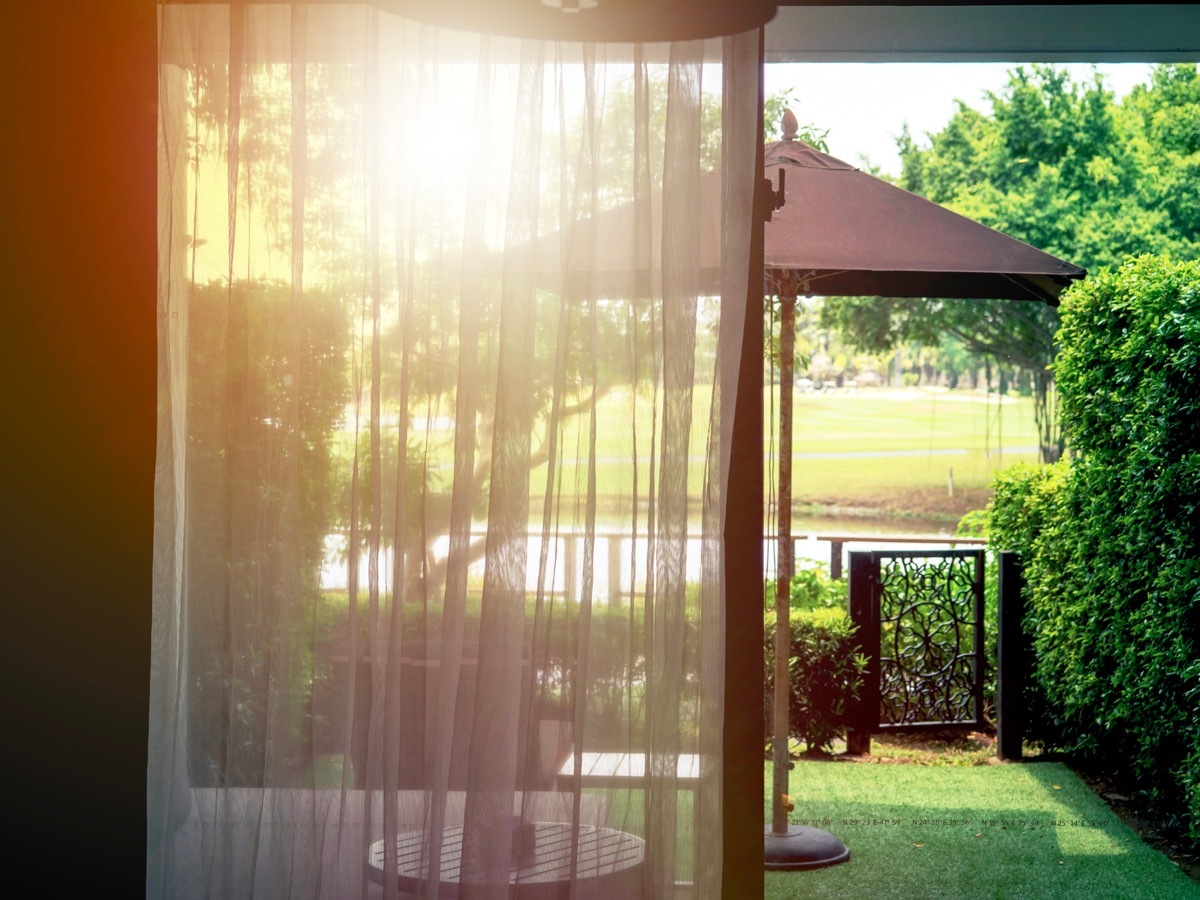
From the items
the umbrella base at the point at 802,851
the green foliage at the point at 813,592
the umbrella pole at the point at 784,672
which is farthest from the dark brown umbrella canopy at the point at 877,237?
the green foliage at the point at 813,592

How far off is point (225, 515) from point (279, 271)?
0.50 m

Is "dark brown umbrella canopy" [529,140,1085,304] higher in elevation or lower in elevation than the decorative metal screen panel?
higher

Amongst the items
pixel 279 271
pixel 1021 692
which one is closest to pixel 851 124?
pixel 1021 692

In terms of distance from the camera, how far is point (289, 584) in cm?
224

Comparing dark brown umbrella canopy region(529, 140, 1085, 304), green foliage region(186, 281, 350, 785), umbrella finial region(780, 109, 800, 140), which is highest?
umbrella finial region(780, 109, 800, 140)

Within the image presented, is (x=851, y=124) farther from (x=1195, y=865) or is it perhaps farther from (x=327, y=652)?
(x=327, y=652)

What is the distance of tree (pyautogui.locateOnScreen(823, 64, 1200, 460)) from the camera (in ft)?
33.0

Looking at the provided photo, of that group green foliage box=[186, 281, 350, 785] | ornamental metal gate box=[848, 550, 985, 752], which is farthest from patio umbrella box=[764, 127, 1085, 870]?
green foliage box=[186, 281, 350, 785]

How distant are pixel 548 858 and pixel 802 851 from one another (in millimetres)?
1626

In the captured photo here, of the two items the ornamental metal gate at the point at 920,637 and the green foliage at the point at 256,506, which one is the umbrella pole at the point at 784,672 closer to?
the ornamental metal gate at the point at 920,637

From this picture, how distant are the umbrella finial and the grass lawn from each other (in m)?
2.07

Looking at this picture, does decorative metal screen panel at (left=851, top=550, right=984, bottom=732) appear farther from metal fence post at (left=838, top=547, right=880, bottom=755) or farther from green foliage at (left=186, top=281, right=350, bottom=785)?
green foliage at (left=186, top=281, right=350, bottom=785)

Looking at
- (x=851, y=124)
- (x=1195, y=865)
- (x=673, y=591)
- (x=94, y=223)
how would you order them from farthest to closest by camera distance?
(x=851, y=124) < (x=1195, y=865) < (x=94, y=223) < (x=673, y=591)

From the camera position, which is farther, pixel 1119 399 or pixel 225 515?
pixel 1119 399
